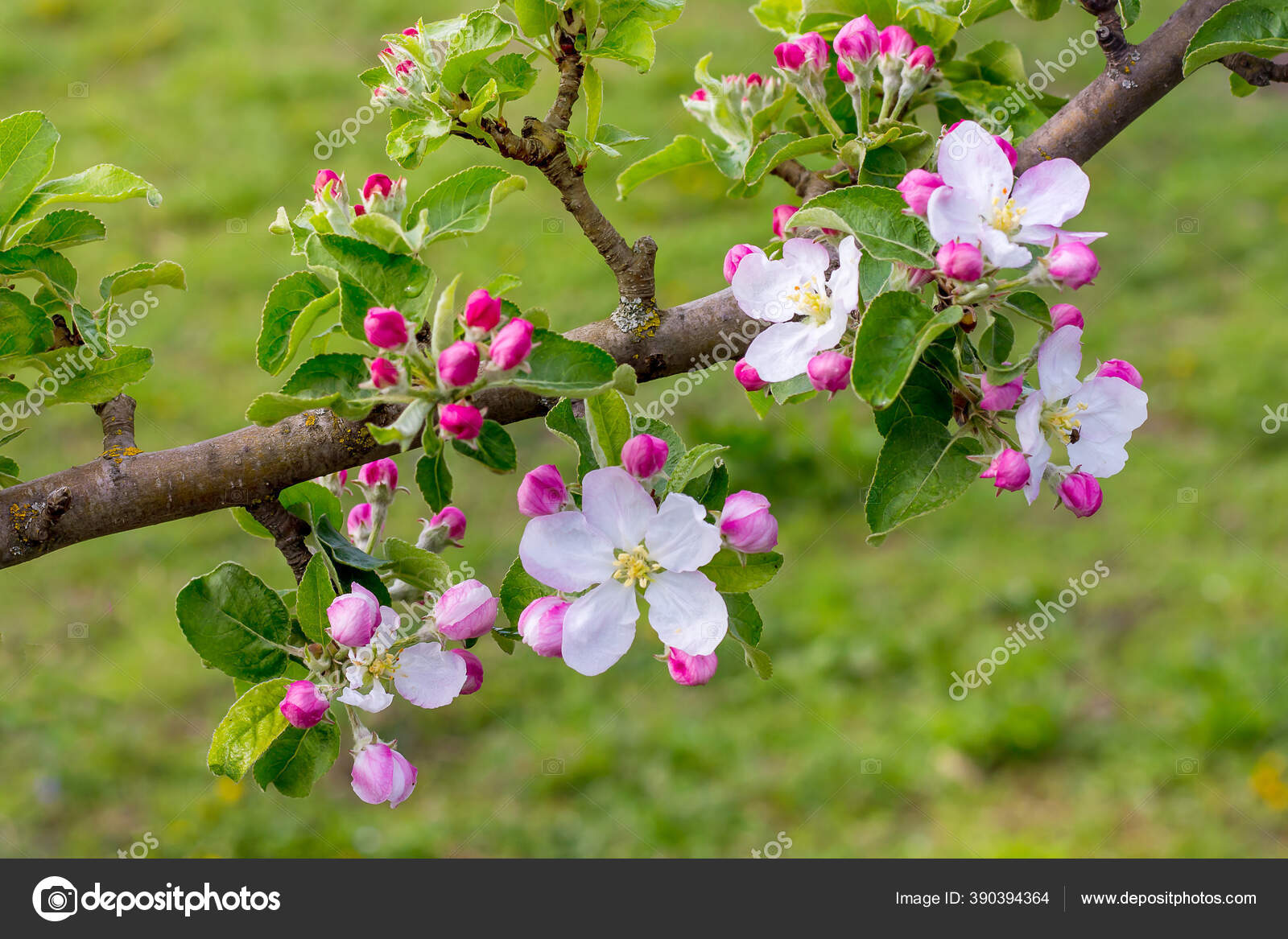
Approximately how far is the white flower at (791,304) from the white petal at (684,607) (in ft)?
0.71

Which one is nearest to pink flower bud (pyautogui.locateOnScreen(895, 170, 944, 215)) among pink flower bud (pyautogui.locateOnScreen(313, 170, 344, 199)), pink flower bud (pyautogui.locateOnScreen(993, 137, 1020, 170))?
pink flower bud (pyautogui.locateOnScreen(993, 137, 1020, 170))

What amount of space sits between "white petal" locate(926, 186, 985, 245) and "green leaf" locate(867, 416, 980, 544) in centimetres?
19

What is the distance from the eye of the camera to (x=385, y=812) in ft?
10.9

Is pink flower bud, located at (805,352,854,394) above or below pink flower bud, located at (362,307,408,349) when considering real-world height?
below

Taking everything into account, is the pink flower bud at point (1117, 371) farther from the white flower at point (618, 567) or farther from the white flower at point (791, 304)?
the white flower at point (618, 567)

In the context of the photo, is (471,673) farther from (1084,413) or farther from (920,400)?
(1084,413)

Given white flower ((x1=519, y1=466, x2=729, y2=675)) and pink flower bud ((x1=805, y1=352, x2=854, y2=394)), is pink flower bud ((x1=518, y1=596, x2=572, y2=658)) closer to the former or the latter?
white flower ((x1=519, y1=466, x2=729, y2=675))

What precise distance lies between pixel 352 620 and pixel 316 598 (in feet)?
0.28

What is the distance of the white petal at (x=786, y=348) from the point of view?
3.65ft

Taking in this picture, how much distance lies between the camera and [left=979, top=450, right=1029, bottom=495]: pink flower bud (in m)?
1.08

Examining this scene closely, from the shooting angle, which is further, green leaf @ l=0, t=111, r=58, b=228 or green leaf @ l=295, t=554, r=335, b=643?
green leaf @ l=0, t=111, r=58, b=228

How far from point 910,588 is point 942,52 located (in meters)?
2.44

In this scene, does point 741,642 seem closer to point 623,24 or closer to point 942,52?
point 623,24

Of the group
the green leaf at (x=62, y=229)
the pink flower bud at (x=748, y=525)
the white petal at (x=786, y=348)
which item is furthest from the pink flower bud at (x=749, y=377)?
the green leaf at (x=62, y=229)
